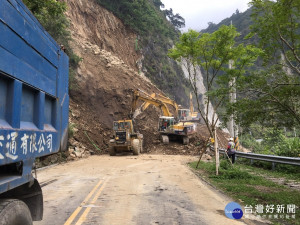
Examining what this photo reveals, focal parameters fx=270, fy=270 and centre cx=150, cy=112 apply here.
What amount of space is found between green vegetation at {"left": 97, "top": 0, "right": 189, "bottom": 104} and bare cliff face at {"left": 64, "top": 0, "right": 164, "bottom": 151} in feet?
5.72

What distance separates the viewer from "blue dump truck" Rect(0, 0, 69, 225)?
272 centimetres

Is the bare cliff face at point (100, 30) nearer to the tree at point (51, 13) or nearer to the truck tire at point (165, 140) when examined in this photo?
the tree at point (51, 13)

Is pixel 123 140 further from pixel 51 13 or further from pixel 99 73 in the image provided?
pixel 99 73

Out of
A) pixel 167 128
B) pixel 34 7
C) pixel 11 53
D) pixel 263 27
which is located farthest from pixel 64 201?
pixel 167 128

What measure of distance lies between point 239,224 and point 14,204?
439cm

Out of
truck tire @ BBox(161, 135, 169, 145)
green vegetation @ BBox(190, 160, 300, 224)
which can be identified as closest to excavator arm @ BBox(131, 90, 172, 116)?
truck tire @ BBox(161, 135, 169, 145)

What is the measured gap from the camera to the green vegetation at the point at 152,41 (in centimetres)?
4300

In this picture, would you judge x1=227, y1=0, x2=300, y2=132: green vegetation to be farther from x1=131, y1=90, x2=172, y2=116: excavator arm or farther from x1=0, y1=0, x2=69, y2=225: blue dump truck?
x1=131, y1=90, x2=172, y2=116: excavator arm

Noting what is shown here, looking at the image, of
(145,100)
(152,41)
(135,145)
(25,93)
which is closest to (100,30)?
(152,41)

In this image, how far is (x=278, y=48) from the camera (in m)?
8.23

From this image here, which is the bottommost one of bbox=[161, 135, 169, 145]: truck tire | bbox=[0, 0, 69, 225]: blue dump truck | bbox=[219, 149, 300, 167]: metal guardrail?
bbox=[219, 149, 300, 167]: metal guardrail

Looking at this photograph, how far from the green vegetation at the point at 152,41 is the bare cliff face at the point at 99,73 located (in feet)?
5.72

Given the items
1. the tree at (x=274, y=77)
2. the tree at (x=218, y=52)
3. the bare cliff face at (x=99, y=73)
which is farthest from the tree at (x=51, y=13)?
the tree at (x=274, y=77)

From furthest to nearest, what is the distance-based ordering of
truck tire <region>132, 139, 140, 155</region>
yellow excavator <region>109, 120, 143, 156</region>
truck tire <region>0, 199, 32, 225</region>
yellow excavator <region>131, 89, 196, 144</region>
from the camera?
yellow excavator <region>131, 89, 196, 144</region> < truck tire <region>132, 139, 140, 155</region> < yellow excavator <region>109, 120, 143, 156</region> < truck tire <region>0, 199, 32, 225</region>
